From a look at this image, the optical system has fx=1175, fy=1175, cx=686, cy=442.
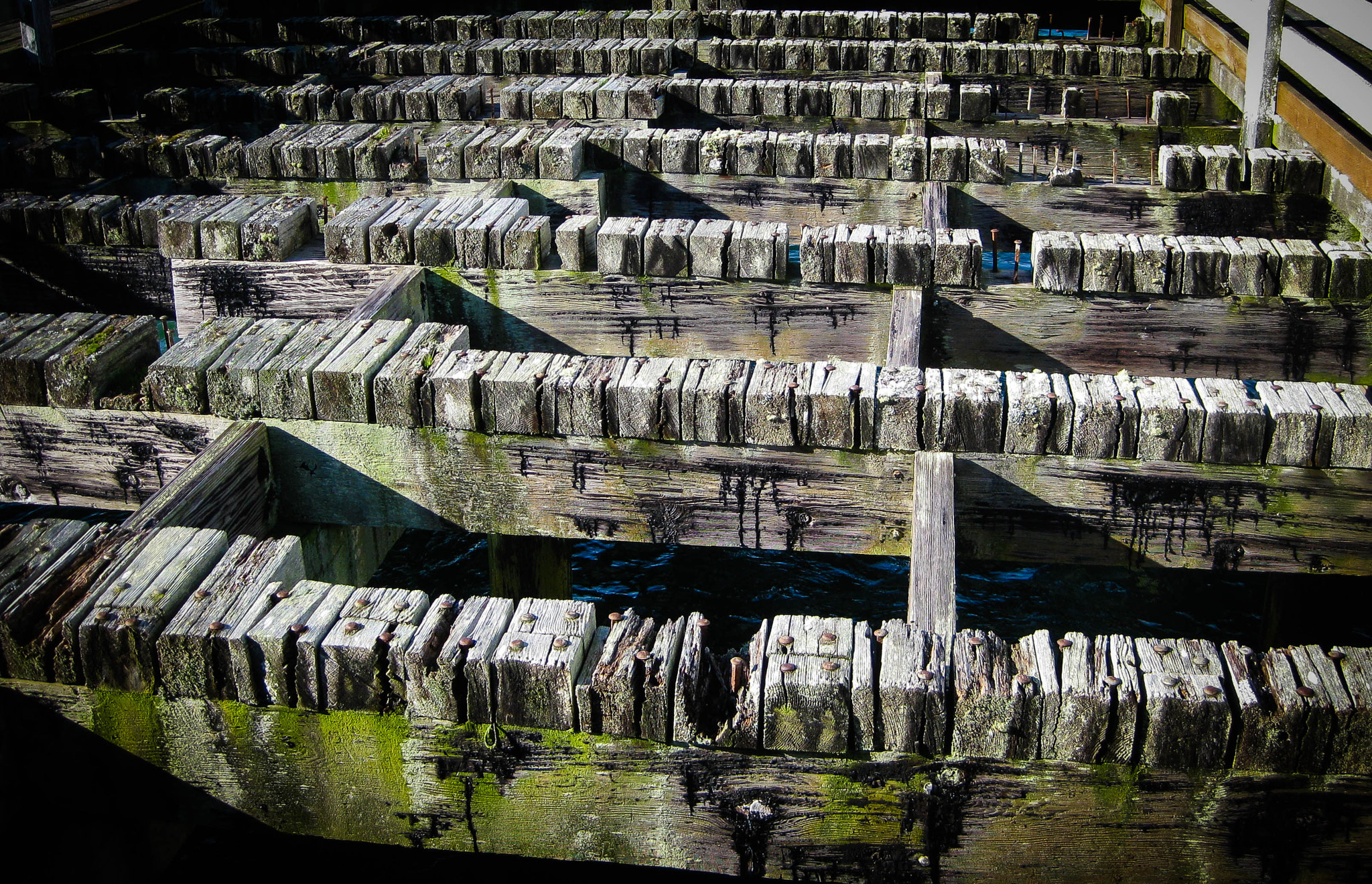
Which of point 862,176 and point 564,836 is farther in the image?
point 862,176

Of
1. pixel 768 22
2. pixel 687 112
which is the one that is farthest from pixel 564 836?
pixel 768 22

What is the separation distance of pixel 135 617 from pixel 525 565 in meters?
2.92

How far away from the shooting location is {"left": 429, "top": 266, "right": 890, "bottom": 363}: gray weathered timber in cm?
563

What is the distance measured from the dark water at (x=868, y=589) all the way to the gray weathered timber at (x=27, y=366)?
2.77 meters

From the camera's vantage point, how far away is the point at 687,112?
9.47m

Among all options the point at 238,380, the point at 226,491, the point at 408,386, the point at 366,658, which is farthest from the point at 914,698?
the point at 238,380

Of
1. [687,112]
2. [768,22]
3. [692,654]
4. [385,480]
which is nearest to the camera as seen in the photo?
[692,654]

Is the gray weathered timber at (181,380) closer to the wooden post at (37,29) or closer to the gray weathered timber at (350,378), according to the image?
the gray weathered timber at (350,378)

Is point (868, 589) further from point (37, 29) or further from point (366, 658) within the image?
point (37, 29)

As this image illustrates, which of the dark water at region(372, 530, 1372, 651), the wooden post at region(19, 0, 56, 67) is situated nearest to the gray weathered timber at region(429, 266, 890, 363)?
the dark water at region(372, 530, 1372, 651)

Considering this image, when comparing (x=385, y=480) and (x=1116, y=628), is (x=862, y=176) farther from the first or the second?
(x=385, y=480)

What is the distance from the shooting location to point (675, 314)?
574 cm

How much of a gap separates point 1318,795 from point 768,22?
10.9m

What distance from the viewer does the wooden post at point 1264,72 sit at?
28.8 ft
